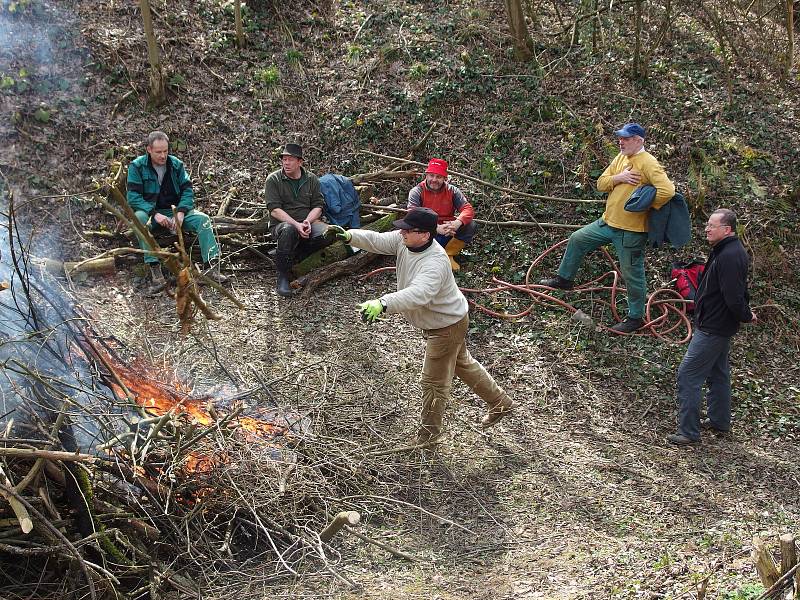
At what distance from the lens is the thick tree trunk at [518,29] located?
1081cm

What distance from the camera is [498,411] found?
631cm

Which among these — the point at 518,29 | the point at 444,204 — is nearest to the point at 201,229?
the point at 444,204

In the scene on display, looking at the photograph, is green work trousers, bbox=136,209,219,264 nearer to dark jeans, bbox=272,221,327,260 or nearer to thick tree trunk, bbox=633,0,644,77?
dark jeans, bbox=272,221,327,260

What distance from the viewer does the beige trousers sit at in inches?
227

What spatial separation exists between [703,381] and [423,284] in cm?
258

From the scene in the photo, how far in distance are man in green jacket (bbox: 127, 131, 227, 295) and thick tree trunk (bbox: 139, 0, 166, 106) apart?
2687mm

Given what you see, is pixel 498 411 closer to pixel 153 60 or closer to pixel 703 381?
pixel 703 381

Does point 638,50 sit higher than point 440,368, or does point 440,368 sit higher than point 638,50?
point 638,50

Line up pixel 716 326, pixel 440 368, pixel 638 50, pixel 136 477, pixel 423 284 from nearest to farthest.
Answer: pixel 136 477
pixel 423 284
pixel 440 368
pixel 716 326
pixel 638 50

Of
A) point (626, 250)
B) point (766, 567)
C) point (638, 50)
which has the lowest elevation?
point (766, 567)

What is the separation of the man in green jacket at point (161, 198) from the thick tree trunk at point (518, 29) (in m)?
5.48

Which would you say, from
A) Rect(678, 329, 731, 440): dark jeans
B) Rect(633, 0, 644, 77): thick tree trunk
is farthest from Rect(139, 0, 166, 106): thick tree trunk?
Rect(678, 329, 731, 440): dark jeans

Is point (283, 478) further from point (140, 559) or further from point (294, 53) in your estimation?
point (294, 53)

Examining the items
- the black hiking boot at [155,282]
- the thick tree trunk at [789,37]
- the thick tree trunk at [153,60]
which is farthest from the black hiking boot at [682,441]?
the thick tree trunk at [153,60]
